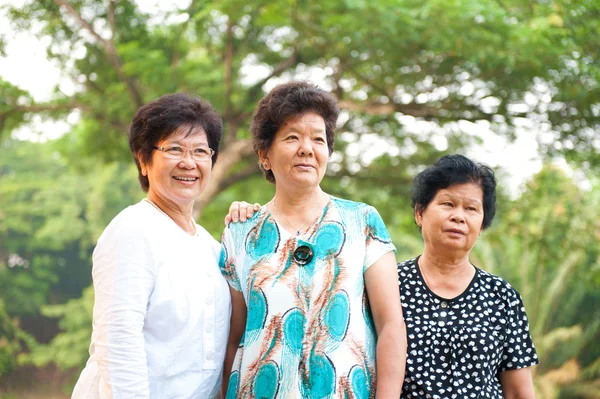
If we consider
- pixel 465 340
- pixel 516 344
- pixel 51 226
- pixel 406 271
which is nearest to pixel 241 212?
pixel 406 271

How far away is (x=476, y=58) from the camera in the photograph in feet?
23.2

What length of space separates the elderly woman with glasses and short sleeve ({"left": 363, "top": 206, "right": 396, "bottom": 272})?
555 mm

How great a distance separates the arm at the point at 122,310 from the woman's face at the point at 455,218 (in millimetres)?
1074

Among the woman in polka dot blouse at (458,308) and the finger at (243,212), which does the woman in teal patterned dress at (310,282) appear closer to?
the finger at (243,212)

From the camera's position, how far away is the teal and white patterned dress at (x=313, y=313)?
7.47ft

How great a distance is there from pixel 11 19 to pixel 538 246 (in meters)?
7.52

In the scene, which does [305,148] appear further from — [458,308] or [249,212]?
[458,308]

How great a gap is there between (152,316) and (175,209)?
45 centimetres

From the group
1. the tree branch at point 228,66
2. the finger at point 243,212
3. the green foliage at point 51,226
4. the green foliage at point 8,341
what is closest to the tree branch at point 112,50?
the tree branch at point 228,66

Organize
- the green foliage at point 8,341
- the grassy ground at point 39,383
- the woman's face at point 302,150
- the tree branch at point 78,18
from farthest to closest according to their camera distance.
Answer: the grassy ground at point 39,383 → the green foliage at point 8,341 → the tree branch at point 78,18 → the woman's face at point 302,150

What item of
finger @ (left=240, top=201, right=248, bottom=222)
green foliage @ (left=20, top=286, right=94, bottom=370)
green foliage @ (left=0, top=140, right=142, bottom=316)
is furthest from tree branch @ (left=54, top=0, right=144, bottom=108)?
green foliage @ (left=0, top=140, right=142, bottom=316)

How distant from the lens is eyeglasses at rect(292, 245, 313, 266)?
7.78ft

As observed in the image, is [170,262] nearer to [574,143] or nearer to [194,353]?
[194,353]

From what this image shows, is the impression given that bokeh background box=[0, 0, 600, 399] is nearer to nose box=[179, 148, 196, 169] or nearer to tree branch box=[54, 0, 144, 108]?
tree branch box=[54, 0, 144, 108]
